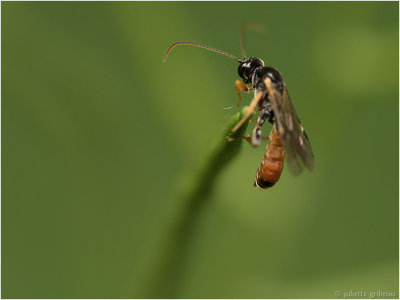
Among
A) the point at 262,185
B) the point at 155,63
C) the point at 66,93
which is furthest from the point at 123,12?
the point at 262,185

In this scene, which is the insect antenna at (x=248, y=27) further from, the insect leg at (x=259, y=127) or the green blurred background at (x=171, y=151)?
the insect leg at (x=259, y=127)

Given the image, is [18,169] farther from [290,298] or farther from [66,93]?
[290,298]

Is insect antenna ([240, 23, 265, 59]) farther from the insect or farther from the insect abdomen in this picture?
the insect abdomen

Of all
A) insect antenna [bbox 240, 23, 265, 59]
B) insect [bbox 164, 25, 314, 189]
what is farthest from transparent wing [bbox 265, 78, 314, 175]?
insect antenna [bbox 240, 23, 265, 59]

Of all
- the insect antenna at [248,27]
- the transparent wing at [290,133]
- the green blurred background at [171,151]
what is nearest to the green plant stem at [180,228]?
the green blurred background at [171,151]

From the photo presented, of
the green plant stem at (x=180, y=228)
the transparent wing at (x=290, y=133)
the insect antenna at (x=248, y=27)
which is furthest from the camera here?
the insect antenna at (x=248, y=27)
